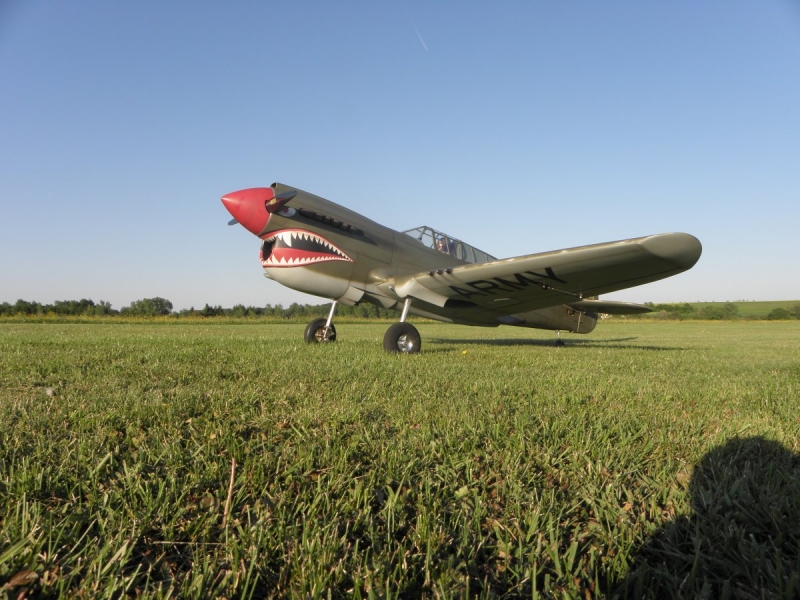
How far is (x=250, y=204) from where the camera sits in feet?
23.8

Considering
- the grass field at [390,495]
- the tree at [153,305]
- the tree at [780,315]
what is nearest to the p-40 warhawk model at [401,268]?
the grass field at [390,495]

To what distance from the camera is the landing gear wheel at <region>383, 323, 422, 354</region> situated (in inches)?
277

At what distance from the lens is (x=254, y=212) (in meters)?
7.28

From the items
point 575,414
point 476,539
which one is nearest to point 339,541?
point 476,539

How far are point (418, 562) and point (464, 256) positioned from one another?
8796 millimetres

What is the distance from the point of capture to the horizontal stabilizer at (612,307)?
9984mm

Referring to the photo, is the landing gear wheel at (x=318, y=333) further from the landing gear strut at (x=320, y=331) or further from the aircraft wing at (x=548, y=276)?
the aircraft wing at (x=548, y=276)

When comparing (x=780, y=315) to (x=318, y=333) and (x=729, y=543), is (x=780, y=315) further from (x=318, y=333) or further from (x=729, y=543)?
(x=729, y=543)

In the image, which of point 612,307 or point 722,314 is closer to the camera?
point 612,307

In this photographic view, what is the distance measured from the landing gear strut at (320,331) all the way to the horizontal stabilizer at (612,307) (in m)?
5.38

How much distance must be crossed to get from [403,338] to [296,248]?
227 cm

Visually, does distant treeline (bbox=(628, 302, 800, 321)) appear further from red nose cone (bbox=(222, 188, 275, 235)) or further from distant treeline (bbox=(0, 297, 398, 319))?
red nose cone (bbox=(222, 188, 275, 235))

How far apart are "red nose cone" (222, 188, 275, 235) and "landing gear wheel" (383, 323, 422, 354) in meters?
2.67

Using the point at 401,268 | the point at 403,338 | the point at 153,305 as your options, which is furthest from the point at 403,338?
the point at 153,305
